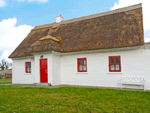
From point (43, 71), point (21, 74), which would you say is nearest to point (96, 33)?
point (43, 71)

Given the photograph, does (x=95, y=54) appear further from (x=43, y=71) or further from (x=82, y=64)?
(x=43, y=71)

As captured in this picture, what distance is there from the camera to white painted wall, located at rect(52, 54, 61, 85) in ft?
39.1

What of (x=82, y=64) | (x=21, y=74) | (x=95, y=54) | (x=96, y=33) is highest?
(x=96, y=33)

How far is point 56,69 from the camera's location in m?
12.3

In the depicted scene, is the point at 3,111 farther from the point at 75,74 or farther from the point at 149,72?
the point at 149,72

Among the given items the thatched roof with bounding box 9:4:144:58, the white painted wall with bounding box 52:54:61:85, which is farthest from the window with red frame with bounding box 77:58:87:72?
the white painted wall with bounding box 52:54:61:85

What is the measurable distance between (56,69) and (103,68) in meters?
4.28

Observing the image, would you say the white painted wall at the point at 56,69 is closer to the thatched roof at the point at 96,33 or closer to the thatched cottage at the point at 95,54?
the thatched cottage at the point at 95,54

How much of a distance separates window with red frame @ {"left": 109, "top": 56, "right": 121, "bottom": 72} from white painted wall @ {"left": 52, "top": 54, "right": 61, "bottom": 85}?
480 centimetres

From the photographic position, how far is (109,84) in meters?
10.5

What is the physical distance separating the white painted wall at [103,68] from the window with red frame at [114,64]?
247 mm

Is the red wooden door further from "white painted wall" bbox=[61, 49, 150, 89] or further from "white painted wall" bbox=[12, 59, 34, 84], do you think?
"white painted wall" bbox=[12, 59, 34, 84]

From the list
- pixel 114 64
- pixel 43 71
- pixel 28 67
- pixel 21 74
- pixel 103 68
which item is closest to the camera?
pixel 114 64

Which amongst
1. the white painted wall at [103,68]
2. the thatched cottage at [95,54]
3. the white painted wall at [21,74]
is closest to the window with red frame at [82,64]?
the thatched cottage at [95,54]
